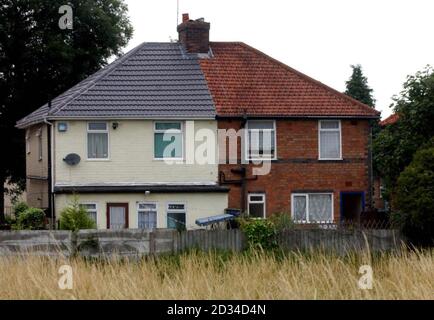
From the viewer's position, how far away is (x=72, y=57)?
42.4 m

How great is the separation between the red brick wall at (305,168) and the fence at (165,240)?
713cm

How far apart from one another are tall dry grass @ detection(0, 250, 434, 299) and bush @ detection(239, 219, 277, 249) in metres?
8.84

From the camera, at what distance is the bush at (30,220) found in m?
27.7

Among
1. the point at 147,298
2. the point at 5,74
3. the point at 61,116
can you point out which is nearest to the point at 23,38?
the point at 5,74

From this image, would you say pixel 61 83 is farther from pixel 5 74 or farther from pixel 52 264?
pixel 52 264

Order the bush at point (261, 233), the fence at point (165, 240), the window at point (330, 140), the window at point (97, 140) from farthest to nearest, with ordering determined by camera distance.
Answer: the window at point (330, 140)
the window at point (97, 140)
the bush at point (261, 233)
the fence at point (165, 240)

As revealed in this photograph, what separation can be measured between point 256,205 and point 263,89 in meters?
4.49

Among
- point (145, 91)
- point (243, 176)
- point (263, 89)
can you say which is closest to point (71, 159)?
point (145, 91)

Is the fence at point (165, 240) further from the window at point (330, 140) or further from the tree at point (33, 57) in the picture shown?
the tree at point (33, 57)

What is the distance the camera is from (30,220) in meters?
27.9

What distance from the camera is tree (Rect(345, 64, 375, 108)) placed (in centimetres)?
6388

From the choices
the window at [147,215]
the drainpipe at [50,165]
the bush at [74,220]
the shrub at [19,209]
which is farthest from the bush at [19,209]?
the window at [147,215]
